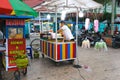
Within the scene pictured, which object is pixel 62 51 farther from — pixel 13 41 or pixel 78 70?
pixel 13 41

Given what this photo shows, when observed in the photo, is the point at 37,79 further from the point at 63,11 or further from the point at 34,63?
the point at 63,11

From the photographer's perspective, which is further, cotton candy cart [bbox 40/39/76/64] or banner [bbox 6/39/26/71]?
cotton candy cart [bbox 40/39/76/64]

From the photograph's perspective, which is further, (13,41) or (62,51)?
(62,51)

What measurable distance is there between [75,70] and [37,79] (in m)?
1.62

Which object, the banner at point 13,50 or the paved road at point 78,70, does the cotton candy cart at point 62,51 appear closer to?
the paved road at point 78,70

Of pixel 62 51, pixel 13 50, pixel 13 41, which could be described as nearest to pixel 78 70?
pixel 62 51

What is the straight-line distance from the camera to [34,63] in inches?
367

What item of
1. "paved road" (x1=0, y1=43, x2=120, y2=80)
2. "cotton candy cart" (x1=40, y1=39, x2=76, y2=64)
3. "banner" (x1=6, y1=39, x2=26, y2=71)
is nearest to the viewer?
"banner" (x1=6, y1=39, x2=26, y2=71)

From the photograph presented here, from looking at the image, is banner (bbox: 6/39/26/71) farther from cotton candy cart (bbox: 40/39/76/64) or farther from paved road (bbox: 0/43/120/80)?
cotton candy cart (bbox: 40/39/76/64)

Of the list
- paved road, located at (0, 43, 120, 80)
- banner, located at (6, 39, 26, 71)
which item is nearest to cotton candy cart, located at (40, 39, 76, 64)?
paved road, located at (0, 43, 120, 80)

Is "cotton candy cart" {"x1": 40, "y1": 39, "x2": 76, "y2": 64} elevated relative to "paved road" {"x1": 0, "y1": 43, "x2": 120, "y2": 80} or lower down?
elevated

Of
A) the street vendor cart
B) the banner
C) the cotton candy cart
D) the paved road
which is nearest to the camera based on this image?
the street vendor cart

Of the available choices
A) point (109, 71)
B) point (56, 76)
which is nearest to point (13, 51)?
point (56, 76)

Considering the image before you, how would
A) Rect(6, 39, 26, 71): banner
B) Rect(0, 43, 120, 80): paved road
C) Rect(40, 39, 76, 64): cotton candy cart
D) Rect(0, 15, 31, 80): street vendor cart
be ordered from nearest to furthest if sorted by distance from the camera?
Rect(0, 15, 31, 80): street vendor cart
Rect(6, 39, 26, 71): banner
Rect(0, 43, 120, 80): paved road
Rect(40, 39, 76, 64): cotton candy cart
